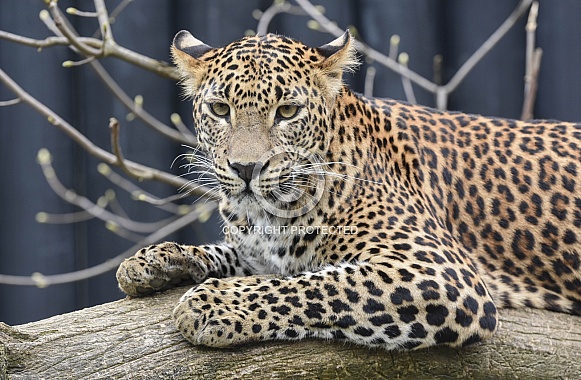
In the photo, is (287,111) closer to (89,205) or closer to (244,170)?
(244,170)

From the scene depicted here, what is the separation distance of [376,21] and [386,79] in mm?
525

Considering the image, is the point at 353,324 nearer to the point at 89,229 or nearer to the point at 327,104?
the point at 327,104

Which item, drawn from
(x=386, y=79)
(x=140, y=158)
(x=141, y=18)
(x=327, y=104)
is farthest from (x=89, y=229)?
(x=327, y=104)

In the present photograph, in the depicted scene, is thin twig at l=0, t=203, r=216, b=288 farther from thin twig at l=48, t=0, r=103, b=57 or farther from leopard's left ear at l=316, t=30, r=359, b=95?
leopard's left ear at l=316, t=30, r=359, b=95

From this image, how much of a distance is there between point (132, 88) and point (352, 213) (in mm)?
3889

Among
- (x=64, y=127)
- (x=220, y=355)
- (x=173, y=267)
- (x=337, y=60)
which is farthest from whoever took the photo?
(x=64, y=127)

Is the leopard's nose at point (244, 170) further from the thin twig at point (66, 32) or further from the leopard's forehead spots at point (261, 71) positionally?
the thin twig at point (66, 32)

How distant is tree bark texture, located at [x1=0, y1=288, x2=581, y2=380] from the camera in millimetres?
4242

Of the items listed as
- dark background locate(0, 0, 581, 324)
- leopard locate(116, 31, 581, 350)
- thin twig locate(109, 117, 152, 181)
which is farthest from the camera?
dark background locate(0, 0, 581, 324)

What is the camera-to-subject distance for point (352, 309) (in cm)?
444

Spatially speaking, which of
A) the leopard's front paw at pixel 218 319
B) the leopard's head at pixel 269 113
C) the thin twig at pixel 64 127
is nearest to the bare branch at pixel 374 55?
the thin twig at pixel 64 127

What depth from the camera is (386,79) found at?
817 cm

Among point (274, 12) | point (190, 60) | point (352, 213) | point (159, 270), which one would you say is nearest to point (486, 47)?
point (274, 12)

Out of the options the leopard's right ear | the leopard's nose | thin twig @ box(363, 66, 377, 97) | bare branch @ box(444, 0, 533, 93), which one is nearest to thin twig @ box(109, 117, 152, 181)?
the leopard's right ear
